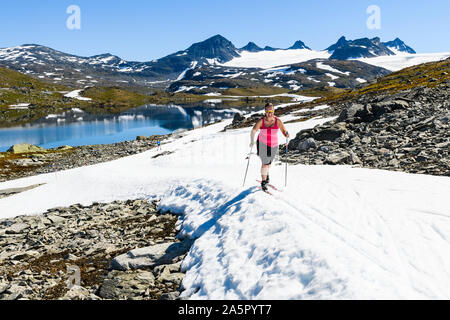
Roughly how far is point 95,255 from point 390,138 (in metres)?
23.1

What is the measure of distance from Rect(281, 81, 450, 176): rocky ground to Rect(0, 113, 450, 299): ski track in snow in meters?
3.09

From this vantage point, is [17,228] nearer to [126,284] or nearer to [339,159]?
[126,284]

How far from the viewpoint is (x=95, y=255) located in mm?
12625

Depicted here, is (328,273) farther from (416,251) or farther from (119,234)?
(119,234)

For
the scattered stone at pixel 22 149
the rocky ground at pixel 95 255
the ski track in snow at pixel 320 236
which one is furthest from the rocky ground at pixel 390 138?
the scattered stone at pixel 22 149

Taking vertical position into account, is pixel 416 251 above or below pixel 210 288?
above

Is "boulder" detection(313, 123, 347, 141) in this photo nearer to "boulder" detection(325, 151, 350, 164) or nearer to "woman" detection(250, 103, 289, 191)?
"boulder" detection(325, 151, 350, 164)

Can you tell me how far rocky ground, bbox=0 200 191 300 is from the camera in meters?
9.58

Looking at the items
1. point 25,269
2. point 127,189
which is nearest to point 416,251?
point 25,269

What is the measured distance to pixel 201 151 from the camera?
1672 inches

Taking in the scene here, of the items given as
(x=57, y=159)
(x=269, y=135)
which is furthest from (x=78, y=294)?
(x=57, y=159)

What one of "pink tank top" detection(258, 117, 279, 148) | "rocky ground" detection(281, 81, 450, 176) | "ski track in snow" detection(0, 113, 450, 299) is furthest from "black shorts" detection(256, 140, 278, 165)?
"rocky ground" detection(281, 81, 450, 176)

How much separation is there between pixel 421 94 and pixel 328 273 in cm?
3817

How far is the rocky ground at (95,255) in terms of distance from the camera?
958 centimetres
